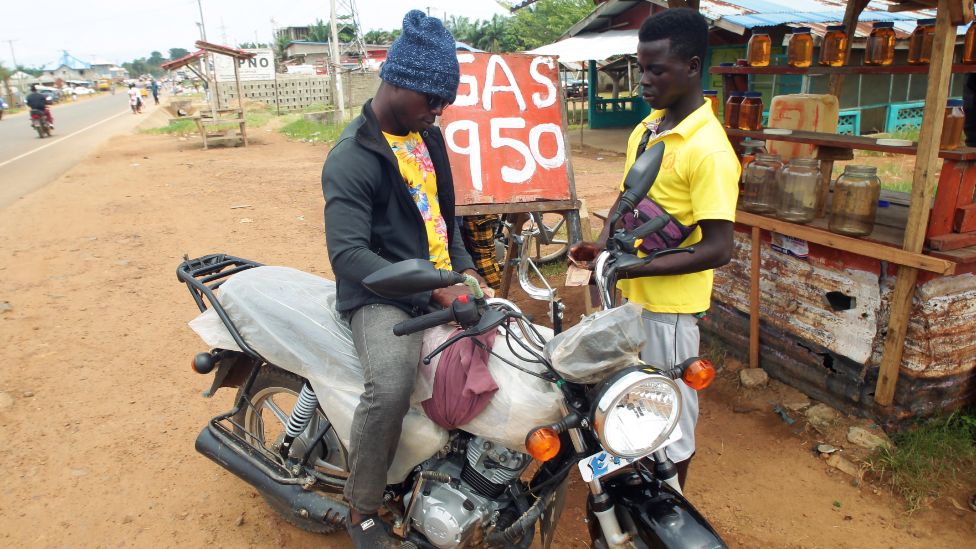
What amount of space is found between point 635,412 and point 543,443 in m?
0.25

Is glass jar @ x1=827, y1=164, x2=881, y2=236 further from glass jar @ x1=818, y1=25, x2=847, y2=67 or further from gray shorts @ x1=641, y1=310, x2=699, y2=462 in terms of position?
gray shorts @ x1=641, y1=310, x2=699, y2=462

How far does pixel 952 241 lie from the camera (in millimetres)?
2838

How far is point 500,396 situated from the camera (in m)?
1.90

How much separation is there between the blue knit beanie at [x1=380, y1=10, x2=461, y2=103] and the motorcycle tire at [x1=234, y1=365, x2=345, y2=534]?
4.23 ft

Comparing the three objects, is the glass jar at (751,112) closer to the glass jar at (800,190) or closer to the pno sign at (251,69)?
the glass jar at (800,190)

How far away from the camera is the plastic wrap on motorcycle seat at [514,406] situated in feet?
6.06

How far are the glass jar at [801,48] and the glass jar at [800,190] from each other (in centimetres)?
57

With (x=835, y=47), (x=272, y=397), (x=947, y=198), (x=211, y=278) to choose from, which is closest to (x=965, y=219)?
(x=947, y=198)

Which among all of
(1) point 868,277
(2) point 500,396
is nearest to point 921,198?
(1) point 868,277

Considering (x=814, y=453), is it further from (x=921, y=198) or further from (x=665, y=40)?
(x=665, y=40)

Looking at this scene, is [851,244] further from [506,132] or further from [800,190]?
[506,132]

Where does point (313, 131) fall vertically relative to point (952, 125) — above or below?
below

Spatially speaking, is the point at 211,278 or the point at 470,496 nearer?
the point at 470,496

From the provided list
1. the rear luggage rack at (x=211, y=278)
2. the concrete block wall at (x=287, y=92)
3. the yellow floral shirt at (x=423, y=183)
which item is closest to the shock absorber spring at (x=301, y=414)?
the rear luggage rack at (x=211, y=278)
